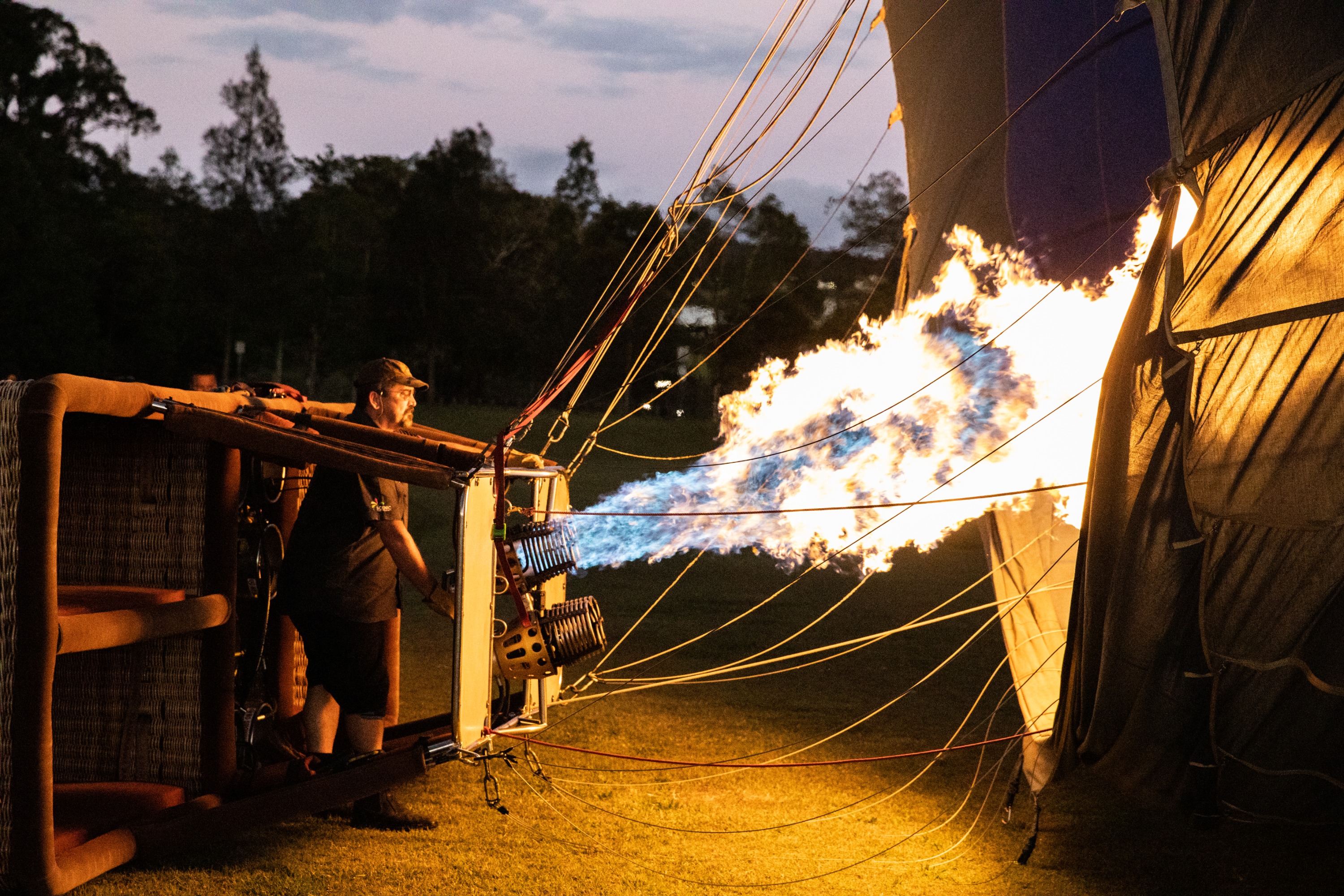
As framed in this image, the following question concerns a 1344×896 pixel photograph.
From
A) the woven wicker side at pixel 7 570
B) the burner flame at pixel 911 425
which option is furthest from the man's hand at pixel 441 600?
the woven wicker side at pixel 7 570

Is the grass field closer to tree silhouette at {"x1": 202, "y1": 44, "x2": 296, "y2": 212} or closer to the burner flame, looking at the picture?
the burner flame

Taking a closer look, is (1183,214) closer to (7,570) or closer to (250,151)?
(7,570)

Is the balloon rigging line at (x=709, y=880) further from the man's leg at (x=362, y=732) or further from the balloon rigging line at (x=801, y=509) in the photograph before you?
the balloon rigging line at (x=801, y=509)

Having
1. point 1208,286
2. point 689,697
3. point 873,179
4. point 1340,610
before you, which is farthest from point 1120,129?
point 873,179

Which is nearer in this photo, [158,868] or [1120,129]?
[158,868]

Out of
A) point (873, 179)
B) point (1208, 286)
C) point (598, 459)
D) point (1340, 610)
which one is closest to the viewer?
point (1340, 610)

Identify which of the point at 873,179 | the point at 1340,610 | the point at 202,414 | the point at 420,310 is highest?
the point at 873,179

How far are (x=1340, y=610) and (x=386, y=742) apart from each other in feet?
11.9

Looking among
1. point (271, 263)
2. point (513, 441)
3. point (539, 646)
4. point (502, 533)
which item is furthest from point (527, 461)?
point (271, 263)

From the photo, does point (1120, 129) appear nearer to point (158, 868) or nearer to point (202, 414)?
point (202, 414)

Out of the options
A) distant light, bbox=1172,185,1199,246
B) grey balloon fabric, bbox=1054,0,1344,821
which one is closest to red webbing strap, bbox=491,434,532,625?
grey balloon fabric, bbox=1054,0,1344,821

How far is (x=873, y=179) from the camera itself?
30.1m

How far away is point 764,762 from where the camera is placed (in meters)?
5.21

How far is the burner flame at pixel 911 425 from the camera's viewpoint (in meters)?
4.77
